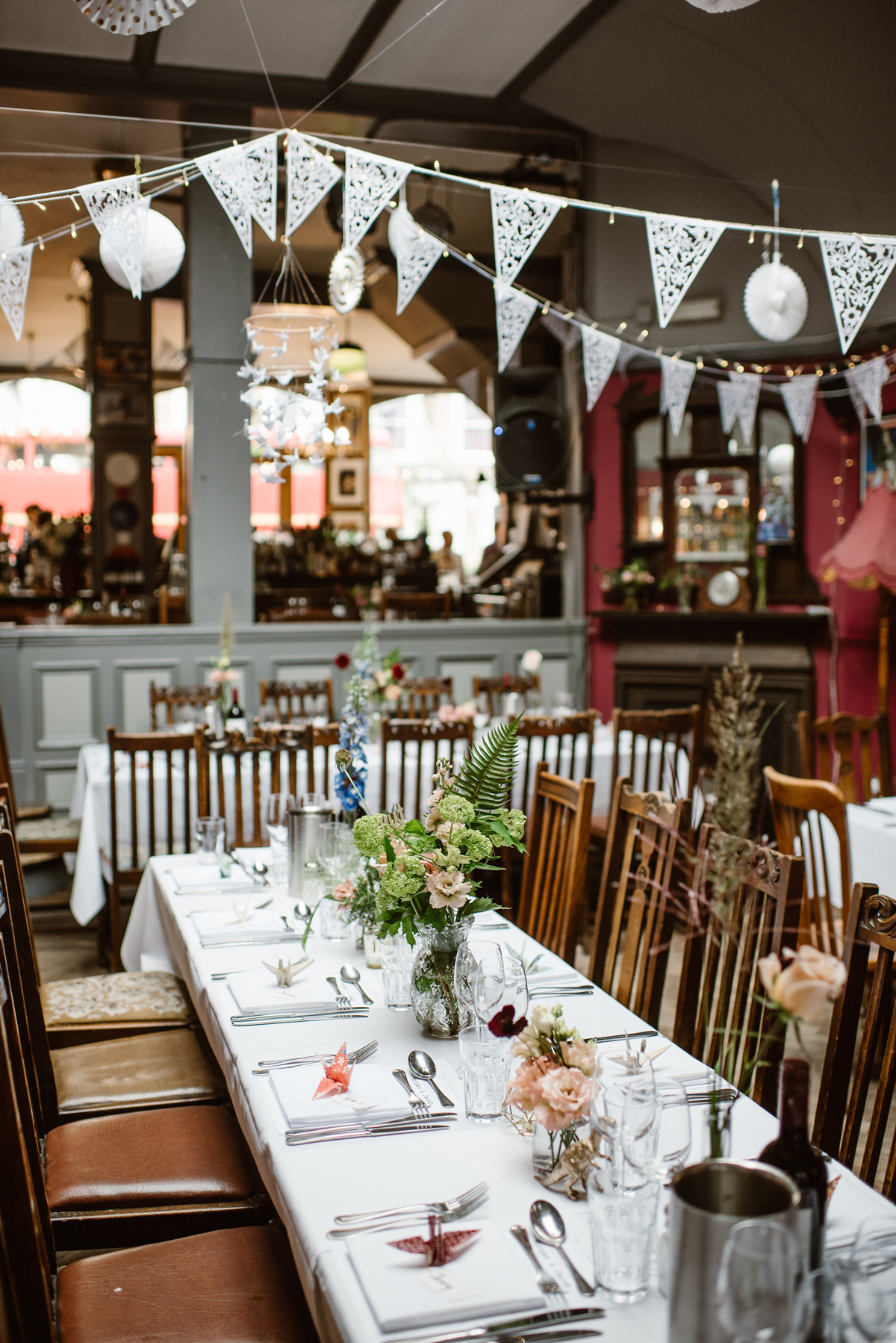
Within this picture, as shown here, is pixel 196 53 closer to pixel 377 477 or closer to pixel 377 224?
pixel 377 224

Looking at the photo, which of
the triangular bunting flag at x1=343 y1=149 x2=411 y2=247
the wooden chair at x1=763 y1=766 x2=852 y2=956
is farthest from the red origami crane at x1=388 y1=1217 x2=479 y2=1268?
the triangular bunting flag at x1=343 y1=149 x2=411 y2=247

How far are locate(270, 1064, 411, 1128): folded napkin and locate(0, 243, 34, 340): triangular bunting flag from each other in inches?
113

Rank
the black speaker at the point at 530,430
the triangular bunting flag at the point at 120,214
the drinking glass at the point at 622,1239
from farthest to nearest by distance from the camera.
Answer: the black speaker at the point at 530,430 < the triangular bunting flag at the point at 120,214 < the drinking glass at the point at 622,1239

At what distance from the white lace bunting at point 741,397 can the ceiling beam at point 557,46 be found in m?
1.99

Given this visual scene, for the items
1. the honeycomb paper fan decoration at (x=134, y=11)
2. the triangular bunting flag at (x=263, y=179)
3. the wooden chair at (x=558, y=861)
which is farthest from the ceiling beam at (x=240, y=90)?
the wooden chair at (x=558, y=861)

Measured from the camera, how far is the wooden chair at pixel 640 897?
224 centimetres

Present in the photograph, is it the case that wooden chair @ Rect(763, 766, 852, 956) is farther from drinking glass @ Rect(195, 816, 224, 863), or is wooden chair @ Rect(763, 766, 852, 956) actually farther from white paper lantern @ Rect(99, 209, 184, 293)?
white paper lantern @ Rect(99, 209, 184, 293)

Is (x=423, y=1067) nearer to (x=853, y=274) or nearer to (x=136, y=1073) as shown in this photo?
(x=136, y=1073)

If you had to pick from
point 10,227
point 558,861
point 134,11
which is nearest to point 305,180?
point 10,227

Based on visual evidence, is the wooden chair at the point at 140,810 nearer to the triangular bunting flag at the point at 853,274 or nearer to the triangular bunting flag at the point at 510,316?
the triangular bunting flag at the point at 510,316

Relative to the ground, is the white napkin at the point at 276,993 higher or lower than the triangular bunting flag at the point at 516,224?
lower

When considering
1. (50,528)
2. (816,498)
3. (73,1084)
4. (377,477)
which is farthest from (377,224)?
(377,477)

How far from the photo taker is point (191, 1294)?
1.57 metres

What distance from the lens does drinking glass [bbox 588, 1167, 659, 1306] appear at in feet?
3.72
